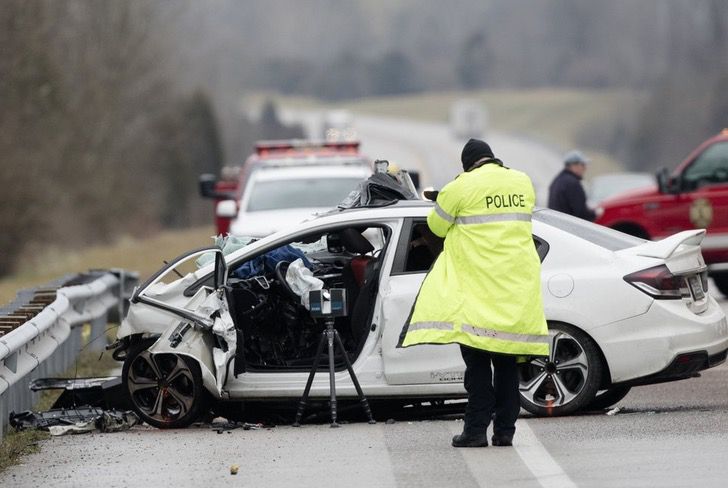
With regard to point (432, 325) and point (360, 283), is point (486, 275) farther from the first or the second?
point (360, 283)

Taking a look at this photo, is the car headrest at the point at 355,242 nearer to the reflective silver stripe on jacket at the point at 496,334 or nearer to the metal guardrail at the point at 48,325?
the reflective silver stripe on jacket at the point at 496,334

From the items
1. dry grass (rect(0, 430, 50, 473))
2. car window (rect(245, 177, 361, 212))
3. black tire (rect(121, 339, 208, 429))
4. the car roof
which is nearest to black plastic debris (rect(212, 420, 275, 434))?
black tire (rect(121, 339, 208, 429))

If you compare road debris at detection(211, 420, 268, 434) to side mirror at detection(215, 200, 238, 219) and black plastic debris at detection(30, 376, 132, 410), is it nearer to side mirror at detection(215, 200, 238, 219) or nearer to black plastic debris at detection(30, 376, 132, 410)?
black plastic debris at detection(30, 376, 132, 410)

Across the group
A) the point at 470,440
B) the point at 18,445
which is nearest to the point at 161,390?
the point at 18,445

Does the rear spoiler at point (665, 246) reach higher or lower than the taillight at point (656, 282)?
higher

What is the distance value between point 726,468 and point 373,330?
8.90 feet

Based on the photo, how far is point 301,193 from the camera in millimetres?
18719

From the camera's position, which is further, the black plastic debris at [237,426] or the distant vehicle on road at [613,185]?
the distant vehicle on road at [613,185]

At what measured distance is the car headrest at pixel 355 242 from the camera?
35.2 ft

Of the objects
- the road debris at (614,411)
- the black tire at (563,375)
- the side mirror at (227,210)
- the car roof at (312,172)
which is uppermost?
the car roof at (312,172)

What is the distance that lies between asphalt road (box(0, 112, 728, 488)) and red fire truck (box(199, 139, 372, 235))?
8.57m

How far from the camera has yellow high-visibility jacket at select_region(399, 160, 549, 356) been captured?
9.08 m

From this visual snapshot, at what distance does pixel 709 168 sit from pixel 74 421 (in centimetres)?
1118

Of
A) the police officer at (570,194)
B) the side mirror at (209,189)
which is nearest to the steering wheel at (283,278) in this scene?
the police officer at (570,194)
